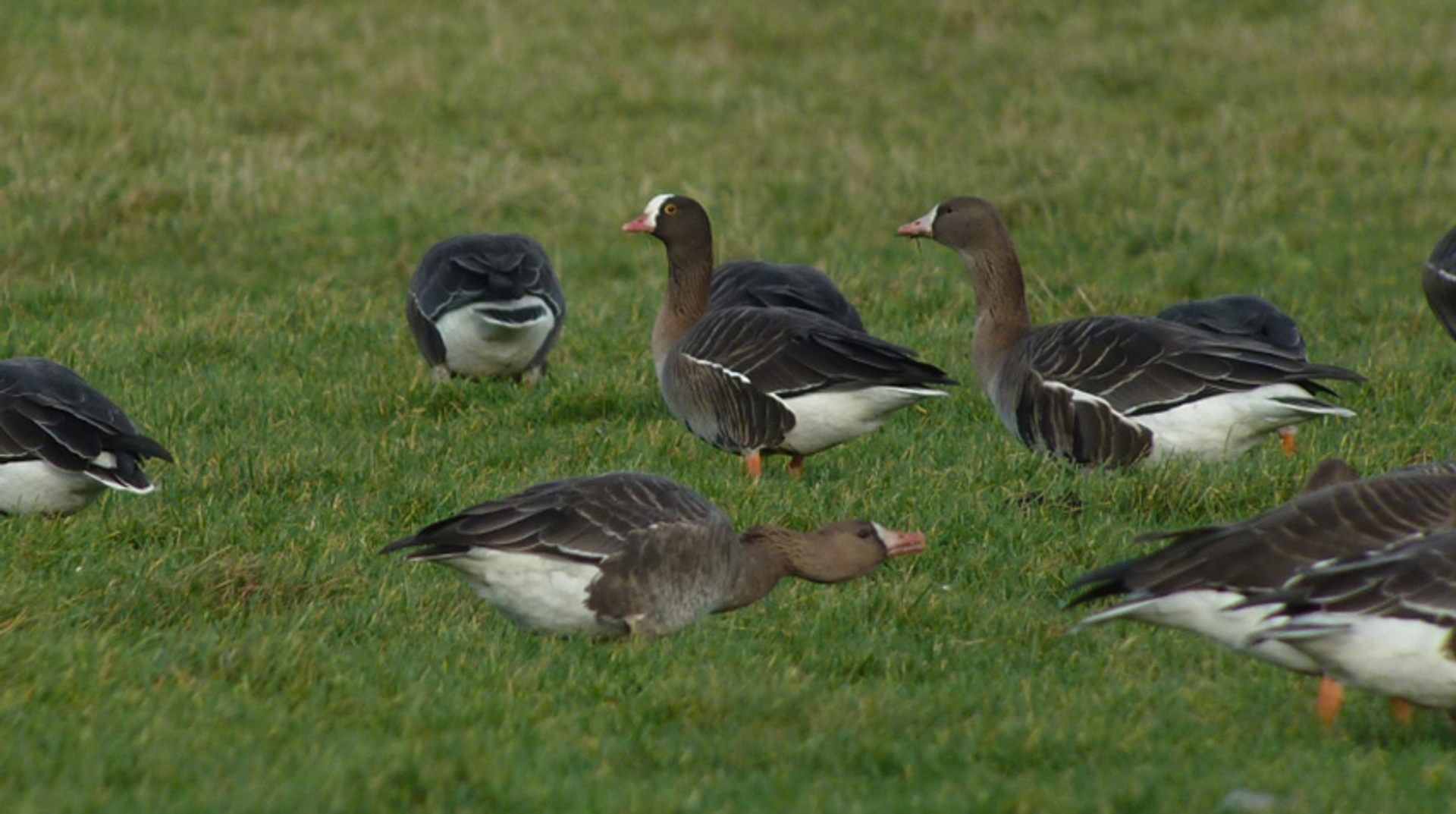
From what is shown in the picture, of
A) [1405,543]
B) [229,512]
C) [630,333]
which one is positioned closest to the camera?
[1405,543]

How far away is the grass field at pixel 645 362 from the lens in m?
5.66

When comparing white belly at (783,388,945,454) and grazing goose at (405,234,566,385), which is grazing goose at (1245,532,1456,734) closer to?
white belly at (783,388,945,454)

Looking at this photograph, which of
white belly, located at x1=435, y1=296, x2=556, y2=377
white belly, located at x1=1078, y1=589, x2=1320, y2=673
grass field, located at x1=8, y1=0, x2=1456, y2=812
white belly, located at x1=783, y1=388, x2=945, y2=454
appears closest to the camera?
grass field, located at x1=8, y1=0, x2=1456, y2=812

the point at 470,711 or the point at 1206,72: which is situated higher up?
the point at 1206,72

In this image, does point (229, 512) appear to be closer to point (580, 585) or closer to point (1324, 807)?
point (580, 585)

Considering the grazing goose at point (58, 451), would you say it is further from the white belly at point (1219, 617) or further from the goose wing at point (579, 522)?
the white belly at point (1219, 617)

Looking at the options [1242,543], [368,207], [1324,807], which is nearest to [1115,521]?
[1242,543]

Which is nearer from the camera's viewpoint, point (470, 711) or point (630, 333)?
point (470, 711)

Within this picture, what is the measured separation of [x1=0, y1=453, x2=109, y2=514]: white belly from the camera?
8.23m

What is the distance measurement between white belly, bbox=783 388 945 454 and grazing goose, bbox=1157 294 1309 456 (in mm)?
2080

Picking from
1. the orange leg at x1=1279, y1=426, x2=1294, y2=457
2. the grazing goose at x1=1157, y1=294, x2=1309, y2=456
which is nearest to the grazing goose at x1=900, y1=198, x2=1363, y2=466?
the orange leg at x1=1279, y1=426, x2=1294, y2=457

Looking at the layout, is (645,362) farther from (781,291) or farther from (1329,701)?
(1329,701)

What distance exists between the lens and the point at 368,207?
650 inches

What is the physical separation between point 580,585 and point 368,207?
33.8ft
